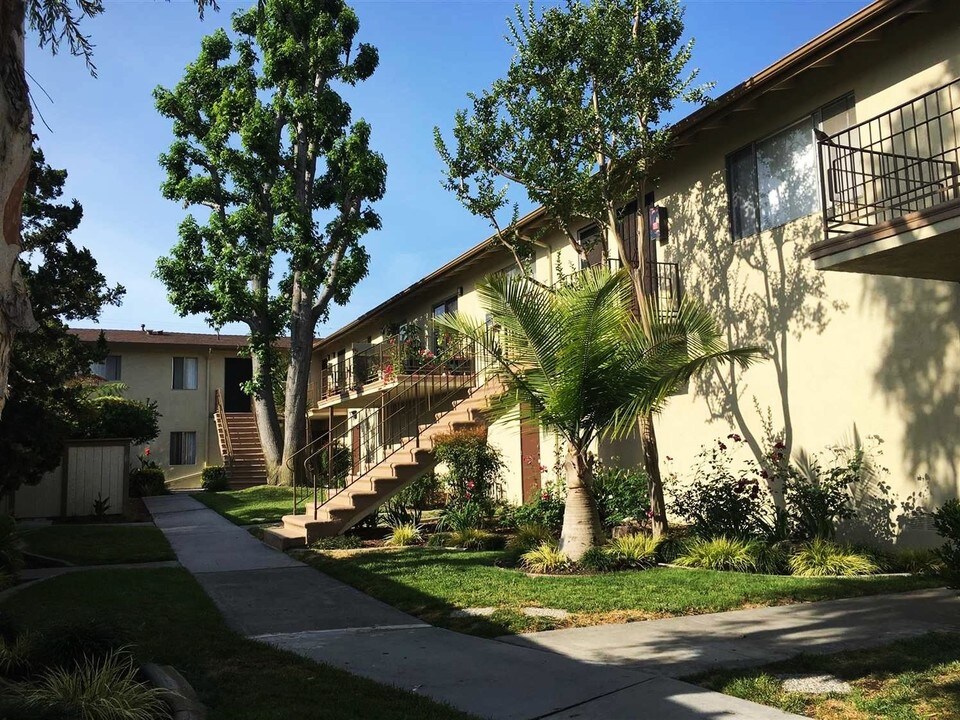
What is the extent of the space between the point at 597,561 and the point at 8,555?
7.63 m

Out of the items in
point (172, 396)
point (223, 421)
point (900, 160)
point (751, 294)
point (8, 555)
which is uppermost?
point (900, 160)

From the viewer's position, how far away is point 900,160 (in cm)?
979

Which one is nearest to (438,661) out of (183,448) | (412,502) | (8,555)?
(8,555)

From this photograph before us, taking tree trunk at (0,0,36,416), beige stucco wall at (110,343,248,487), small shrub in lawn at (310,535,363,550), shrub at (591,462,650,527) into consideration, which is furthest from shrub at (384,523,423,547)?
beige stucco wall at (110,343,248,487)

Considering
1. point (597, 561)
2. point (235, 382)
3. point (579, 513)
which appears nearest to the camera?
point (597, 561)

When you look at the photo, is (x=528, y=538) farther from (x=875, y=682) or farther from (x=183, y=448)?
(x=183, y=448)

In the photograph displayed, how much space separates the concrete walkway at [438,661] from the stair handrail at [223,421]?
66.6 feet

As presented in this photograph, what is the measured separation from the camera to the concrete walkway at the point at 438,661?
4.79 m

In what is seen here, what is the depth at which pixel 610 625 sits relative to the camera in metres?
7.14

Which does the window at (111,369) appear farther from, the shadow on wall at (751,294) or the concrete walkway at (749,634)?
the concrete walkway at (749,634)

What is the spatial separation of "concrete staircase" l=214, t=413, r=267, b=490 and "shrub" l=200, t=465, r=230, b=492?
30 centimetres

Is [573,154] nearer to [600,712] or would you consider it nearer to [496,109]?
[496,109]

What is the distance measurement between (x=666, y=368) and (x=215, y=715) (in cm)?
698

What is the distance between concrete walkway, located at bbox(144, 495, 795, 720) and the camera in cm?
479
